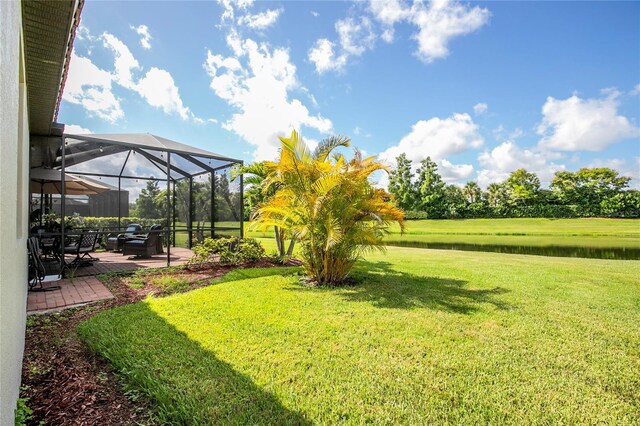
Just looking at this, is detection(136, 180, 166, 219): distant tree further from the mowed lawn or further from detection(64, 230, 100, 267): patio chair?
the mowed lawn

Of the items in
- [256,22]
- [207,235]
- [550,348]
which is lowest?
[550,348]

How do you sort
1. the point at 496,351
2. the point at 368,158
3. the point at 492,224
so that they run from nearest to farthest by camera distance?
1. the point at 496,351
2. the point at 368,158
3. the point at 492,224

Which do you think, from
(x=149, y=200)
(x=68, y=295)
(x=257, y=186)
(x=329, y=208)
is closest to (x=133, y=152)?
(x=149, y=200)

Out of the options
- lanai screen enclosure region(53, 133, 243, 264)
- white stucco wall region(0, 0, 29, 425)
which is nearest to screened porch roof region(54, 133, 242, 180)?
lanai screen enclosure region(53, 133, 243, 264)

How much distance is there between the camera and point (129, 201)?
11328 mm

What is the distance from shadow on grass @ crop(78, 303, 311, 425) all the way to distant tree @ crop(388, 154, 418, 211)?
132 ft

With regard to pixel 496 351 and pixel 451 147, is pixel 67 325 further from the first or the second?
pixel 451 147

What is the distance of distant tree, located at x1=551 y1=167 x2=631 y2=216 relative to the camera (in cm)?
3503

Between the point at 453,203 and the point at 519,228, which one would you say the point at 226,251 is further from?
the point at 453,203

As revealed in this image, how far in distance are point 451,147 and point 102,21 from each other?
42884 millimetres

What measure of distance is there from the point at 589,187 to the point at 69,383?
48849mm

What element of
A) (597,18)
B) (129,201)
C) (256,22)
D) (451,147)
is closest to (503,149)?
(451,147)

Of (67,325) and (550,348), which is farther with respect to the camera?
(67,325)

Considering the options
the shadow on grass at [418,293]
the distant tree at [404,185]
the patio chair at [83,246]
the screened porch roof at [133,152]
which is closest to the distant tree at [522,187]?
the distant tree at [404,185]
